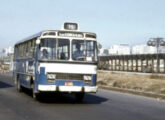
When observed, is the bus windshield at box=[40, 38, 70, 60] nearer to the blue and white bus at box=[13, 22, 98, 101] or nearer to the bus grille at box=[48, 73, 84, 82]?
the blue and white bus at box=[13, 22, 98, 101]

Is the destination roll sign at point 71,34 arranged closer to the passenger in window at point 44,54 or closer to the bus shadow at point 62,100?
the passenger in window at point 44,54

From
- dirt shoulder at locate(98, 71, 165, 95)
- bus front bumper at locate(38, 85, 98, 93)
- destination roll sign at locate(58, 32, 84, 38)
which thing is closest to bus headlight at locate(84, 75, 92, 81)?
bus front bumper at locate(38, 85, 98, 93)

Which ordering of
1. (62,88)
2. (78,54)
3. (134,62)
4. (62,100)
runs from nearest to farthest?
(62,88), (78,54), (62,100), (134,62)

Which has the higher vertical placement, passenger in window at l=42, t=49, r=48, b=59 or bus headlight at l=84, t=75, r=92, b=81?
passenger in window at l=42, t=49, r=48, b=59

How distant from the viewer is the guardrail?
5793cm

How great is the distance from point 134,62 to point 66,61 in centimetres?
5499

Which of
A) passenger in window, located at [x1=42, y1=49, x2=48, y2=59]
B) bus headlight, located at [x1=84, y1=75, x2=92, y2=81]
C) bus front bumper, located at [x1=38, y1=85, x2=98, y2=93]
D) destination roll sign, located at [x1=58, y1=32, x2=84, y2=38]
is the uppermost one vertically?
destination roll sign, located at [x1=58, y1=32, x2=84, y2=38]

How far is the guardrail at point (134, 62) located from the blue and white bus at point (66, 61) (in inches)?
1580

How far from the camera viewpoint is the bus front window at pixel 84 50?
16.0 metres

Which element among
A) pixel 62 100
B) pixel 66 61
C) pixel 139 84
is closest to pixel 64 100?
pixel 62 100

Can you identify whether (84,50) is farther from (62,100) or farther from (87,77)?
(62,100)

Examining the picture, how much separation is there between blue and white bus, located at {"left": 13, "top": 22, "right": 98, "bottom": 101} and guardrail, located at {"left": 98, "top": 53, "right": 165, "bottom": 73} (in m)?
40.1

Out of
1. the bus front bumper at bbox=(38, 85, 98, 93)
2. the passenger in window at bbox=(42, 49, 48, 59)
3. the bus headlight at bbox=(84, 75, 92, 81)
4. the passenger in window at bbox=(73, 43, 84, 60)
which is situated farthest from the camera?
the bus headlight at bbox=(84, 75, 92, 81)

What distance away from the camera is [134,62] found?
6994cm
